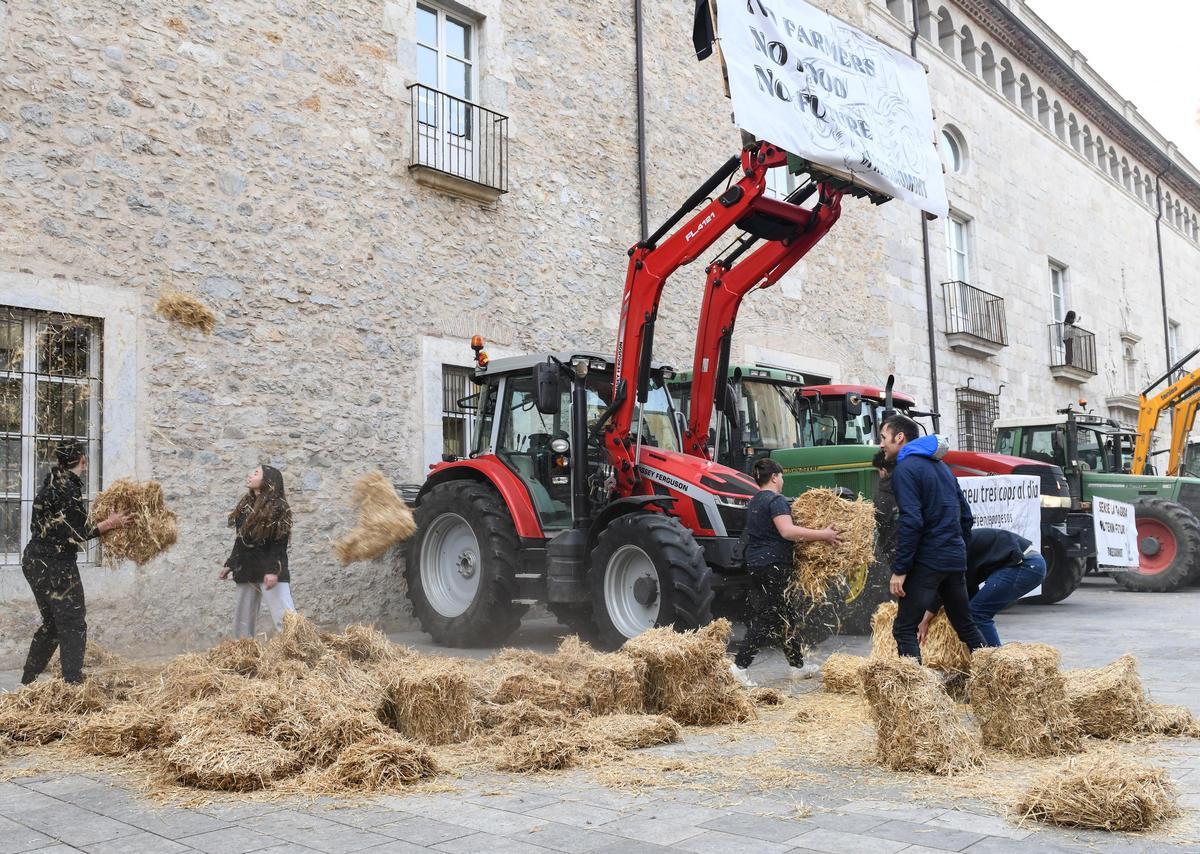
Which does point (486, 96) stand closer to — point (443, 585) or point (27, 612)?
point (443, 585)

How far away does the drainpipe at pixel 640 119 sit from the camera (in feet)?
43.8

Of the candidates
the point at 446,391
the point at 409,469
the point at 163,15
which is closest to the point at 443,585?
the point at 409,469

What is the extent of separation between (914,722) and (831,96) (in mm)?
5873

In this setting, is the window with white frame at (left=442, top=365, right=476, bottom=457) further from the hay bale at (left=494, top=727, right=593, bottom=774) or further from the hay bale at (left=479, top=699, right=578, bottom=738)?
the hay bale at (left=494, top=727, right=593, bottom=774)

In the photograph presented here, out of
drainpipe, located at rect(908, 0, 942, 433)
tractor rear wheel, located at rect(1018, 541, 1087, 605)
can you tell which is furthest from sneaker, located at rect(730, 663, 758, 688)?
drainpipe, located at rect(908, 0, 942, 433)

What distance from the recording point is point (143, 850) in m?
3.61

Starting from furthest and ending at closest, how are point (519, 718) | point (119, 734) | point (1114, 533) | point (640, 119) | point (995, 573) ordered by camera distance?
point (640, 119), point (1114, 533), point (995, 573), point (519, 718), point (119, 734)

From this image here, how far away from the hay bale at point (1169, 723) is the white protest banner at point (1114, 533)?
23.0 ft

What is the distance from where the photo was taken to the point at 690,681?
5645mm

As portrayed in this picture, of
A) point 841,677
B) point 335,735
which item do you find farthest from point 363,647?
point 841,677

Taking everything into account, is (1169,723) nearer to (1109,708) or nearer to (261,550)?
(1109,708)

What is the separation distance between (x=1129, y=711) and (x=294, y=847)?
12.5 ft

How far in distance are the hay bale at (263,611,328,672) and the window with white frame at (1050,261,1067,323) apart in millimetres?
20903

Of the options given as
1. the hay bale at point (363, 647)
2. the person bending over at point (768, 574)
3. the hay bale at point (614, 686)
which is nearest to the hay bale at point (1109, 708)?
the person bending over at point (768, 574)
